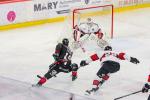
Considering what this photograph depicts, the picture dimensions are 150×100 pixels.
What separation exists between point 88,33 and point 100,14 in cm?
262

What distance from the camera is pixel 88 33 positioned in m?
11.0

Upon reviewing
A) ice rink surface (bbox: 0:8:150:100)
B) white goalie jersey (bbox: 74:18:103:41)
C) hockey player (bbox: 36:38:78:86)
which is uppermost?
white goalie jersey (bbox: 74:18:103:41)

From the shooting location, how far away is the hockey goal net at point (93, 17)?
1256 cm

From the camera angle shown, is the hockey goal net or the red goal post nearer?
the hockey goal net

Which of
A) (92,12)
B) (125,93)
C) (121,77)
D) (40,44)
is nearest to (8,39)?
(40,44)

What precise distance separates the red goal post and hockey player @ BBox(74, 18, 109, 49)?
136 centimetres

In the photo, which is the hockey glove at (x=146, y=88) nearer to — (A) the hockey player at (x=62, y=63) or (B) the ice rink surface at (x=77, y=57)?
(B) the ice rink surface at (x=77, y=57)

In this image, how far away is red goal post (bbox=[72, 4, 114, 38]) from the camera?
13.0m

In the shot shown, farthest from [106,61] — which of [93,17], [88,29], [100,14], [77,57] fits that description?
[93,17]

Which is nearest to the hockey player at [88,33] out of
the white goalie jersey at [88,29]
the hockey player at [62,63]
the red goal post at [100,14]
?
the white goalie jersey at [88,29]

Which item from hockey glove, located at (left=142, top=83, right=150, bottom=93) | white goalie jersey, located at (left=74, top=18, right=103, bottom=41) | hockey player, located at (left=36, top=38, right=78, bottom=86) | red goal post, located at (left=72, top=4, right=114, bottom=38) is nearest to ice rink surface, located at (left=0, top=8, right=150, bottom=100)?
hockey glove, located at (left=142, top=83, right=150, bottom=93)

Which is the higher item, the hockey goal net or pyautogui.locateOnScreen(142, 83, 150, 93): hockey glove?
the hockey goal net

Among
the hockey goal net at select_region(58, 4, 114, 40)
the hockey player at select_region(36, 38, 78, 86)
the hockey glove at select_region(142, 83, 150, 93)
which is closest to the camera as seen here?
the hockey glove at select_region(142, 83, 150, 93)

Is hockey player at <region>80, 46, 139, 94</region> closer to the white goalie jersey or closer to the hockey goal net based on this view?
the white goalie jersey
